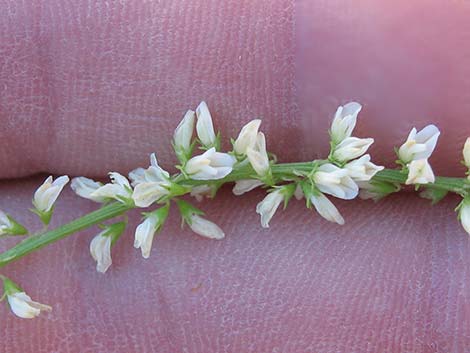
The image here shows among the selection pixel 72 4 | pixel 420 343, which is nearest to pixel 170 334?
pixel 420 343

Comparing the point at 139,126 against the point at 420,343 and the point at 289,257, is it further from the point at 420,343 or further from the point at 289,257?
the point at 420,343

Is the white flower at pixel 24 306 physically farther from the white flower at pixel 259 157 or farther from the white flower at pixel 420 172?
the white flower at pixel 420 172

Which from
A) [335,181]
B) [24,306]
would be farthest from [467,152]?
[24,306]

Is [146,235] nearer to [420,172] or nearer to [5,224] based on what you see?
[5,224]

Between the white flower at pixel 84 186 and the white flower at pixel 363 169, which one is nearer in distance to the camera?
the white flower at pixel 363 169

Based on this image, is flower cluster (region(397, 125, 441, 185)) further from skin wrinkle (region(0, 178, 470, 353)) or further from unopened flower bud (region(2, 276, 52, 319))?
unopened flower bud (region(2, 276, 52, 319))

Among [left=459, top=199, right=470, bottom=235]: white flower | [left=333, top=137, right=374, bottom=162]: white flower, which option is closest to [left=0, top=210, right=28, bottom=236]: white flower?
[left=333, top=137, right=374, bottom=162]: white flower

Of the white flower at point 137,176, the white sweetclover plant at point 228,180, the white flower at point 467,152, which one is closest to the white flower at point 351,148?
the white sweetclover plant at point 228,180
